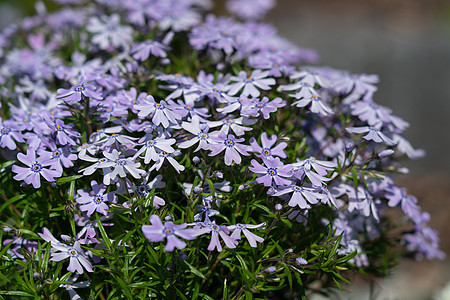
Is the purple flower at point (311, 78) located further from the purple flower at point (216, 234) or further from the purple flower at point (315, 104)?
the purple flower at point (216, 234)

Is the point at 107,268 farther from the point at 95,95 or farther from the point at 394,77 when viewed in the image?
the point at 394,77

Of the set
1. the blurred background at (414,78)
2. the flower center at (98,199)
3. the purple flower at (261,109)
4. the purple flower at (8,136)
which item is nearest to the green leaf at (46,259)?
the flower center at (98,199)

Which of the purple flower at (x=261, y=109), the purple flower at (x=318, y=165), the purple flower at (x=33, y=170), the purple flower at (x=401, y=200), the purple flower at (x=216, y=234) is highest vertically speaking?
the purple flower at (x=261, y=109)

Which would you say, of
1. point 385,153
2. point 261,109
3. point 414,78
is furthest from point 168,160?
point 414,78

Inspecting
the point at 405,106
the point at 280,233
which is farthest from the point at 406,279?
the point at 280,233

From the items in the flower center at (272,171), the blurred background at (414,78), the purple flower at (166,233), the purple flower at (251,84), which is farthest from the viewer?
the blurred background at (414,78)

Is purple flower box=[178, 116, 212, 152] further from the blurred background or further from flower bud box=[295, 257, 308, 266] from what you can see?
the blurred background

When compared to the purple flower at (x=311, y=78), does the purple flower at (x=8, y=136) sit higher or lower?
lower

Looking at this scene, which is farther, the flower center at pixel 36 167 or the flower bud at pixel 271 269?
the flower center at pixel 36 167
